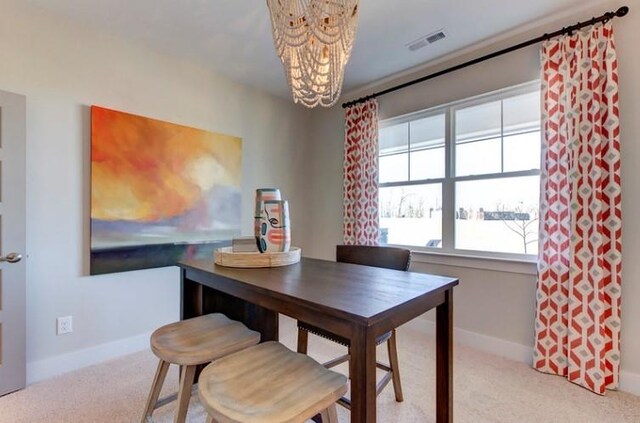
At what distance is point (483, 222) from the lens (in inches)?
102

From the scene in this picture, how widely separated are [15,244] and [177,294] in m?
1.17

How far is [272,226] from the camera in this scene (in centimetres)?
158

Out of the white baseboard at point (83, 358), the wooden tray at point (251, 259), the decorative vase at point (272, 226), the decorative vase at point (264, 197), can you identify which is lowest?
the white baseboard at point (83, 358)

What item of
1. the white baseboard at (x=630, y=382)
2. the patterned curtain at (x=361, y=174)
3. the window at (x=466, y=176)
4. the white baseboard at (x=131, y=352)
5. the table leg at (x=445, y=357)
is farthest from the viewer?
the patterned curtain at (x=361, y=174)

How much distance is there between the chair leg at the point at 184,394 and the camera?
1219 millimetres

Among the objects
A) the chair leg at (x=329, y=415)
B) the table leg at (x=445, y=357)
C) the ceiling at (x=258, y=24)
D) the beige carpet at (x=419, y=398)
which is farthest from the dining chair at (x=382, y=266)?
the ceiling at (x=258, y=24)

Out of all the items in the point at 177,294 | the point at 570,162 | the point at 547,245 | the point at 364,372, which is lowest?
the point at 177,294

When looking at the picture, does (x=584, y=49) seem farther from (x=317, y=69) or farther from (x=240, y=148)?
(x=240, y=148)

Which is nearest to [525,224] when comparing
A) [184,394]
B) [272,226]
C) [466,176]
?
[466,176]

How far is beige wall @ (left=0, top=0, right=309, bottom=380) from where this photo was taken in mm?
2035

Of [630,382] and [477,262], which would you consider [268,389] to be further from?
[630,382]

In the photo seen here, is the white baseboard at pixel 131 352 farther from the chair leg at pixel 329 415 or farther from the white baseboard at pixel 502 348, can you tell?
the chair leg at pixel 329 415

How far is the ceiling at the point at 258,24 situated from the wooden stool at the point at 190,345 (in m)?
1.96

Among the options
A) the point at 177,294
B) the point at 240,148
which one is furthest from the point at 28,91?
the point at 177,294
